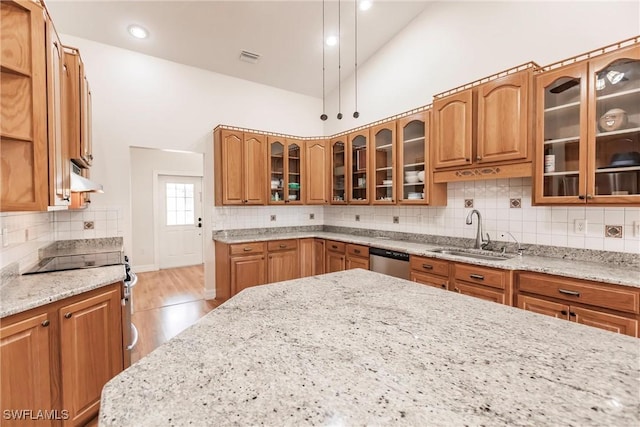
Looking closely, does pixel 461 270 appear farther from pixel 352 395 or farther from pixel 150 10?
pixel 150 10

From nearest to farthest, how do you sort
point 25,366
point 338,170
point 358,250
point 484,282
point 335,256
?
1. point 25,366
2. point 484,282
3. point 358,250
4. point 335,256
5. point 338,170

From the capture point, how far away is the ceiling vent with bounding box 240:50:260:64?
3691mm

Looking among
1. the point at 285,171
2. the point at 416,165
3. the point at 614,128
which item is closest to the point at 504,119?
the point at 614,128

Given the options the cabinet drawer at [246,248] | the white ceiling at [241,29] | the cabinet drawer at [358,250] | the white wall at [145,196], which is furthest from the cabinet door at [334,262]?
the white wall at [145,196]

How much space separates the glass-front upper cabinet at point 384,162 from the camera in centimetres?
343

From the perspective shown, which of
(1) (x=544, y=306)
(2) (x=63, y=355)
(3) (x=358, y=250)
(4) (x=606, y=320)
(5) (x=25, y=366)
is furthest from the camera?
(3) (x=358, y=250)

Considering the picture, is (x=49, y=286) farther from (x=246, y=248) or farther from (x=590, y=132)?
(x=590, y=132)

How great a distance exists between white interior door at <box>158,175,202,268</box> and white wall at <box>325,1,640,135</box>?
370cm

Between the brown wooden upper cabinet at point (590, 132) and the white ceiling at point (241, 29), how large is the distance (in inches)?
83.7

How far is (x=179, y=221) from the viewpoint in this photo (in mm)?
5934

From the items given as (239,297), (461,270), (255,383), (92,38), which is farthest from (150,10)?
(461,270)

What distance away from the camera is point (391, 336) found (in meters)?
0.93

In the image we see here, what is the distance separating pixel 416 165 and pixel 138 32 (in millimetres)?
3501

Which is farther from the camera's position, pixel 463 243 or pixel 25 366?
pixel 463 243
